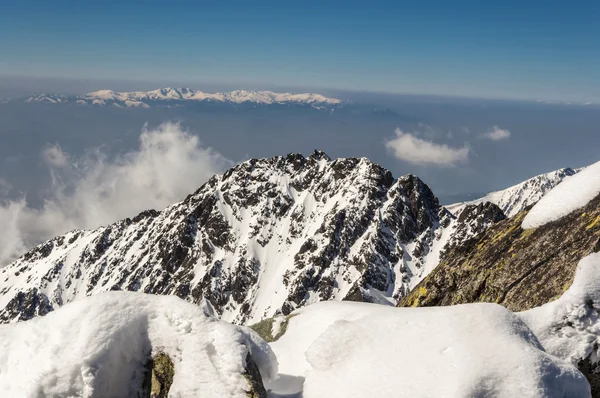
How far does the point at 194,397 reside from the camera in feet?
30.2

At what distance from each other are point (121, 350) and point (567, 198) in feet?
62.4

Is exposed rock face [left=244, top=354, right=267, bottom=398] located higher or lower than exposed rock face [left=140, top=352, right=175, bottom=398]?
higher

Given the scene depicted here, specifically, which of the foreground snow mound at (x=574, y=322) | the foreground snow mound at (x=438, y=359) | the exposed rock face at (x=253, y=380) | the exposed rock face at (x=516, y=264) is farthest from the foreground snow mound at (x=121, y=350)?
the exposed rock face at (x=516, y=264)

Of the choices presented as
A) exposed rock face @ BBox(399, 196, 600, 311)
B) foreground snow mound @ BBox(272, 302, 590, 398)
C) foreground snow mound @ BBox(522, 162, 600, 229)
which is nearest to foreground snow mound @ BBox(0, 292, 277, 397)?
foreground snow mound @ BBox(272, 302, 590, 398)

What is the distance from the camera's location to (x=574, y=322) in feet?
40.3

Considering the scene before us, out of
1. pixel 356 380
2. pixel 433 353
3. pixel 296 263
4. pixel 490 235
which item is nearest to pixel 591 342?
pixel 433 353

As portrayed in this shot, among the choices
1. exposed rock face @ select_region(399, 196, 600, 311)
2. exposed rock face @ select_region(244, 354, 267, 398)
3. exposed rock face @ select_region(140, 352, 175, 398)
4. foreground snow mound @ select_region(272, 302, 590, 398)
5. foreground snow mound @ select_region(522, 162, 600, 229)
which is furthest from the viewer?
foreground snow mound @ select_region(522, 162, 600, 229)

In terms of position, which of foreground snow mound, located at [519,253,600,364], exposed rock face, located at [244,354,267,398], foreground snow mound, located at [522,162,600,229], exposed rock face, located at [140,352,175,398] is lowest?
exposed rock face, located at [140,352,175,398]

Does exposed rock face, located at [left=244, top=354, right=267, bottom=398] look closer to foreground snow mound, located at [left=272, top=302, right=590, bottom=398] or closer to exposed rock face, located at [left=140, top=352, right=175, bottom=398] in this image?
foreground snow mound, located at [left=272, top=302, right=590, bottom=398]

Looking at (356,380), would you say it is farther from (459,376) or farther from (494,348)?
(494,348)

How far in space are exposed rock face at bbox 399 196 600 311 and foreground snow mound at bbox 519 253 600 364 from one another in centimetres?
163

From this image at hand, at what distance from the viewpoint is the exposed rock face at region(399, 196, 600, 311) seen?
15.3 m

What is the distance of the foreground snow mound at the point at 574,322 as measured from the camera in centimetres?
1183

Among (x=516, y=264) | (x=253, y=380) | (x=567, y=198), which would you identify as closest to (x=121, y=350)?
(x=253, y=380)
